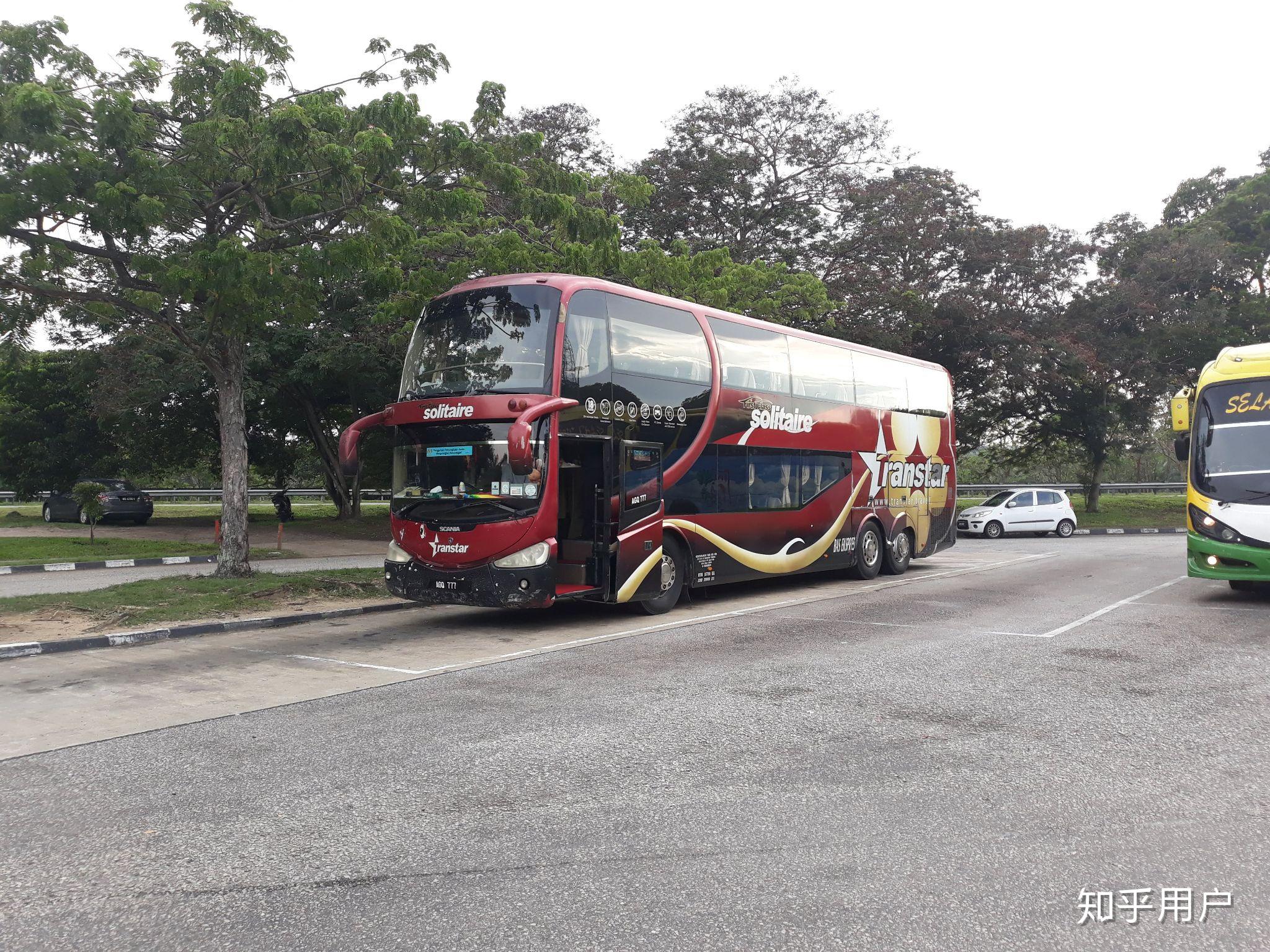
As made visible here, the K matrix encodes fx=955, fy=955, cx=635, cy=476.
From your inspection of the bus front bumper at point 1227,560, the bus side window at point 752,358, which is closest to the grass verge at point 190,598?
the bus side window at point 752,358

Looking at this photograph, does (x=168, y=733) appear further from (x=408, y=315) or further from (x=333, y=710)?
(x=408, y=315)

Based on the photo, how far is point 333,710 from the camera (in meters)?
7.27

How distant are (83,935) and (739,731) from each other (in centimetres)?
402

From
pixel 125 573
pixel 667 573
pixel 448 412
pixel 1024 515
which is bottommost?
pixel 125 573

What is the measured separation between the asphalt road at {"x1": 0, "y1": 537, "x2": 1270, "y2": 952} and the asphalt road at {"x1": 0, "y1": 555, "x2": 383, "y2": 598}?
620 centimetres

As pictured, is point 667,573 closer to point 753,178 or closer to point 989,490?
point 753,178

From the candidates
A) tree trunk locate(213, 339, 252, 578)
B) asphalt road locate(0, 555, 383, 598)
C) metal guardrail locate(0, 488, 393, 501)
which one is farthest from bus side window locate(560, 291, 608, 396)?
metal guardrail locate(0, 488, 393, 501)

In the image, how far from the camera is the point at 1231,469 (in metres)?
12.8

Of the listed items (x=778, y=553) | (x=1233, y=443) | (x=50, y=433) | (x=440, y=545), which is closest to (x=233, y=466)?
(x=440, y=545)

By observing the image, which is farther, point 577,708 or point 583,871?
point 577,708

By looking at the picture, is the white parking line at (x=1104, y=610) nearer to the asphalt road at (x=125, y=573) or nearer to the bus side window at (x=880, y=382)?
the bus side window at (x=880, y=382)

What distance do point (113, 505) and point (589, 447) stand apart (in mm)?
23672

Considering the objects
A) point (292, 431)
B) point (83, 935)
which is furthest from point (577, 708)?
point (292, 431)

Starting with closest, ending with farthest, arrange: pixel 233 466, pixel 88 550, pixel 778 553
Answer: pixel 233 466
pixel 778 553
pixel 88 550
